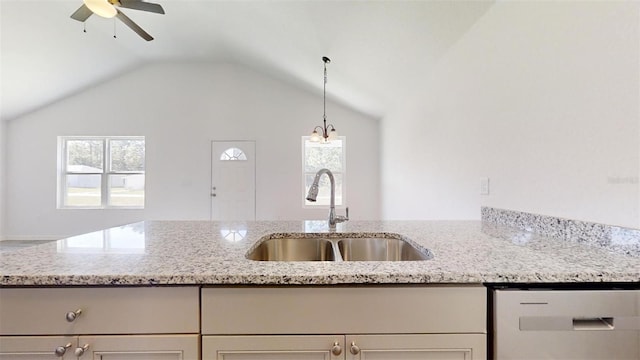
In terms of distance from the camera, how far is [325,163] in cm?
530

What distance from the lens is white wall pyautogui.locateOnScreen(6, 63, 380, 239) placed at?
16.5 feet

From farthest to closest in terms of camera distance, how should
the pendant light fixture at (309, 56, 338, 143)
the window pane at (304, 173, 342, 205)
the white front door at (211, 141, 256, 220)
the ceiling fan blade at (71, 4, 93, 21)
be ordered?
the window pane at (304, 173, 342, 205)
the white front door at (211, 141, 256, 220)
the pendant light fixture at (309, 56, 338, 143)
the ceiling fan blade at (71, 4, 93, 21)

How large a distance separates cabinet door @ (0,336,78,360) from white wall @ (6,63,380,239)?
175 inches

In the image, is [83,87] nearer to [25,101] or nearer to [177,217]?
[25,101]

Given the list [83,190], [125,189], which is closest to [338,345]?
[125,189]

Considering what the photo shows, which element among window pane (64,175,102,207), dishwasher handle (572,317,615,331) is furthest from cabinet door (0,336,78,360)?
window pane (64,175,102,207)

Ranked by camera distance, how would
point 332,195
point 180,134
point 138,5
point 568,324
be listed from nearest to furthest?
point 568,324 < point 332,195 < point 138,5 < point 180,134

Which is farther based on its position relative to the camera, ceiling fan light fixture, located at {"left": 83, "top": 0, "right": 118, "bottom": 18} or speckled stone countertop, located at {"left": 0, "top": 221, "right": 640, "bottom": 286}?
ceiling fan light fixture, located at {"left": 83, "top": 0, "right": 118, "bottom": 18}

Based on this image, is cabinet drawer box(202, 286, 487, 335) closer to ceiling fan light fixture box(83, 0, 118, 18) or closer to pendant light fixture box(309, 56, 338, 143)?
ceiling fan light fixture box(83, 0, 118, 18)

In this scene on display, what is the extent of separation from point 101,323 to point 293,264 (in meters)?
0.50

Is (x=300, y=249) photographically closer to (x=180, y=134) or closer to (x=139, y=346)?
(x=139, y=346)

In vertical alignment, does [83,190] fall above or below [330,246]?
above

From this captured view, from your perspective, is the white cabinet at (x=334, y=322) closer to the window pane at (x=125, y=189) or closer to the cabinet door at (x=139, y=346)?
the cabinet door at (x=139, y=346)

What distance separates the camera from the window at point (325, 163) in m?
5.23
